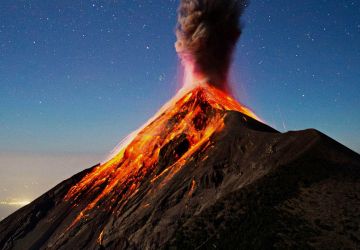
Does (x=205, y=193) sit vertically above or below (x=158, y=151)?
below

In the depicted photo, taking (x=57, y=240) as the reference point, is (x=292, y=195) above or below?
below

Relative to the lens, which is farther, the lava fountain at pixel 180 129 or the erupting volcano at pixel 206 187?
the lava fountain at pixel 180 129

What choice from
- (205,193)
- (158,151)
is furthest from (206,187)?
(158,151)

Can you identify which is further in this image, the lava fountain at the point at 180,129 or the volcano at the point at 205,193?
the lava fountain at the point at 180,129

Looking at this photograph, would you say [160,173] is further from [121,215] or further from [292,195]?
[292,195]

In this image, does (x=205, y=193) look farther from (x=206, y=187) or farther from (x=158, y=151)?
(x=158, y=151)

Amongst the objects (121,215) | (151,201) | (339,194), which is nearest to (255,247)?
(339,194)
